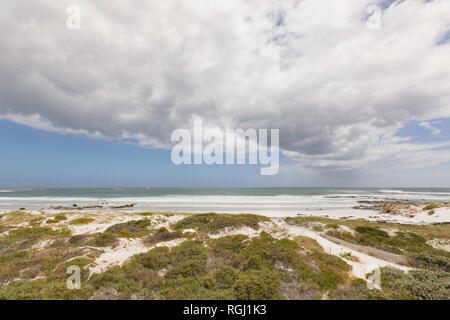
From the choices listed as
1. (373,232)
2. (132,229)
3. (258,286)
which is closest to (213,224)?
(132,229)

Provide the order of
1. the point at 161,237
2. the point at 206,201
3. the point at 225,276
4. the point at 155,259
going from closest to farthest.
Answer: the point at 225,276
the point at 155,259
the point at 161,237
the point at 206,201

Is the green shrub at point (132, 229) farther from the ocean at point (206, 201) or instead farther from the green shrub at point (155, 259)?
the ocean at point (206, 201)

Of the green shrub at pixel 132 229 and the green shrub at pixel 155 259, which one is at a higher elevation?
the green shrub at pixel 155 259

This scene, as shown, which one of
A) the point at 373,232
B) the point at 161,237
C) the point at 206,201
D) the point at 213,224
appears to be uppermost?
the point at 213,224

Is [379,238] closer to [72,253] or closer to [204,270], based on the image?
[204,270]

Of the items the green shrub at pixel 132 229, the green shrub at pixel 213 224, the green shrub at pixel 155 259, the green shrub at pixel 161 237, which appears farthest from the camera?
the green shrub at pixel 213 224

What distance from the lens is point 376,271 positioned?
29.7ft

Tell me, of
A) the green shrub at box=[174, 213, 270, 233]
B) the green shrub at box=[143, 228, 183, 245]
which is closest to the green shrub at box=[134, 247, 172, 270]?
the green shrub at box=[143, 228, 183, 245]

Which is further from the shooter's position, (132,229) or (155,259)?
(132,229)

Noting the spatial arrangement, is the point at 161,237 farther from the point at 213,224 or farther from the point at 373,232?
the point at 373,232

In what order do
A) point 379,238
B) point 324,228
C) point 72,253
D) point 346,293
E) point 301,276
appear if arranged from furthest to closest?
1. point 324,228
2. point 379,238
3. point 72,253
4. point 301,276
5. point 346,293

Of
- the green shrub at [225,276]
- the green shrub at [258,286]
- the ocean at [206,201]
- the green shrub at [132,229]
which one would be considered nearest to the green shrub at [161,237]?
the green shrub at [132,229]
